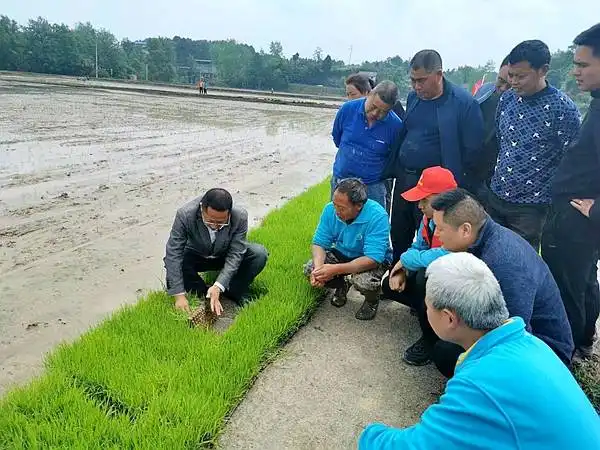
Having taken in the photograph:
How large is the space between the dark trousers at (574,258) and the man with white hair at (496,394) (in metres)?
1.57

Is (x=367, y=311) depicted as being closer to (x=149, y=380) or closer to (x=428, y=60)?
(x=149, y=380)

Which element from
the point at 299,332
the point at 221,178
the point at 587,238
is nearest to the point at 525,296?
the point at 587,238

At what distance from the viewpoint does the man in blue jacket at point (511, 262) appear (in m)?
2.17

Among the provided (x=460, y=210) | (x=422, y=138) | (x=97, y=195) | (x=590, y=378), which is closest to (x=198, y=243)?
(x=422, y=138)

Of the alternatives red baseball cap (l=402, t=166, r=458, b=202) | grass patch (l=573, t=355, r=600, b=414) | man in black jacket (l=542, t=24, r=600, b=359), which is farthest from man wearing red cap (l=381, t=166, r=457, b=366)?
grass patch (l=573, t=355, r=600, b=414)

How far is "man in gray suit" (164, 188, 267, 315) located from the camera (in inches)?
139

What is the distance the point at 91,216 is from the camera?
621 centimetres

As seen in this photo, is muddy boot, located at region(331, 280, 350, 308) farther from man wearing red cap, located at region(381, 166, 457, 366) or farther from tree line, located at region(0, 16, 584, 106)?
tree line, located at region(0, 16, 584, 106)

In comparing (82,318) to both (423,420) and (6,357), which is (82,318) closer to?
(6,357)

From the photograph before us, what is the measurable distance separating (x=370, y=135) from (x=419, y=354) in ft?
6.06

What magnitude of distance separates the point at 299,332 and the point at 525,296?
1.80m

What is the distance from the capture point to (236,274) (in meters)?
3.99

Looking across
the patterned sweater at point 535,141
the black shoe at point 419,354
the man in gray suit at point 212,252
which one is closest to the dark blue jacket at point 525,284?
the black shoe at point 419,354

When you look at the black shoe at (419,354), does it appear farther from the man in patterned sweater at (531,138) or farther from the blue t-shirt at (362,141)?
the blue t-shirt at (362,141)
